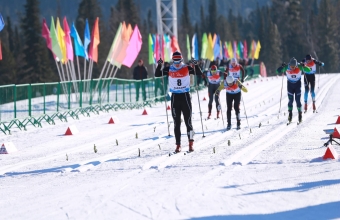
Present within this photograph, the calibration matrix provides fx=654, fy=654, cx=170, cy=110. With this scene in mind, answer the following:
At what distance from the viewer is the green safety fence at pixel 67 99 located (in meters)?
19.0

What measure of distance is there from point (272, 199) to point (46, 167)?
527 cm

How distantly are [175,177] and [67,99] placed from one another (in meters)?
13.4

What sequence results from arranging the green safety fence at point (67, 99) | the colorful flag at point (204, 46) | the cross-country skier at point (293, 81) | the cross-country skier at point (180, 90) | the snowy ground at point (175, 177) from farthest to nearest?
1. the colorful flag at point (204, 46)
2. the green safety fence at point (67, 99)
3. the cross-country skier at point (293, 81)
4. the cross-country skier at point (180, 90)
5. the snowy ground at point (175, 177)

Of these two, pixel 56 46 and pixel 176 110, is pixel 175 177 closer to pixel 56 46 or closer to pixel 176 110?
pixel 176 110

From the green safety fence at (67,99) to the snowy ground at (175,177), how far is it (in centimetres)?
207

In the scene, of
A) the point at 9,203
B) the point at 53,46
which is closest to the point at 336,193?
the point at 9,203

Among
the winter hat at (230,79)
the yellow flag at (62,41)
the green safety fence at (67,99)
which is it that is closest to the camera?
the winter hat at (230,79)

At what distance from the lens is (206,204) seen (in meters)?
7.63

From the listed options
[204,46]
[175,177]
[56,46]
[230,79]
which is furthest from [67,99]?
[204,46]

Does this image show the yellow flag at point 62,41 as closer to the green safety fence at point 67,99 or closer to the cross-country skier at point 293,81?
the green safety fence at point 67,99

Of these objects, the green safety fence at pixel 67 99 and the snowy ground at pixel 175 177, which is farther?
the green safety fence at pixel 67 99

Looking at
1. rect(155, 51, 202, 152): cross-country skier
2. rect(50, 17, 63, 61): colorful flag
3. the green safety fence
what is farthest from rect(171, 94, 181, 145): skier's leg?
rect(50, 17, 63, 61): colorful flag

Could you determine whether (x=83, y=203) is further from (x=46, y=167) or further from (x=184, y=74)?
(x=184, y=74)

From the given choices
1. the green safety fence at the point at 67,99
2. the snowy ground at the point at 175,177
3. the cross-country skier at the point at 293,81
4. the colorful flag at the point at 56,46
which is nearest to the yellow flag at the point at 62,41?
the colorful flag at the point at 56,46
